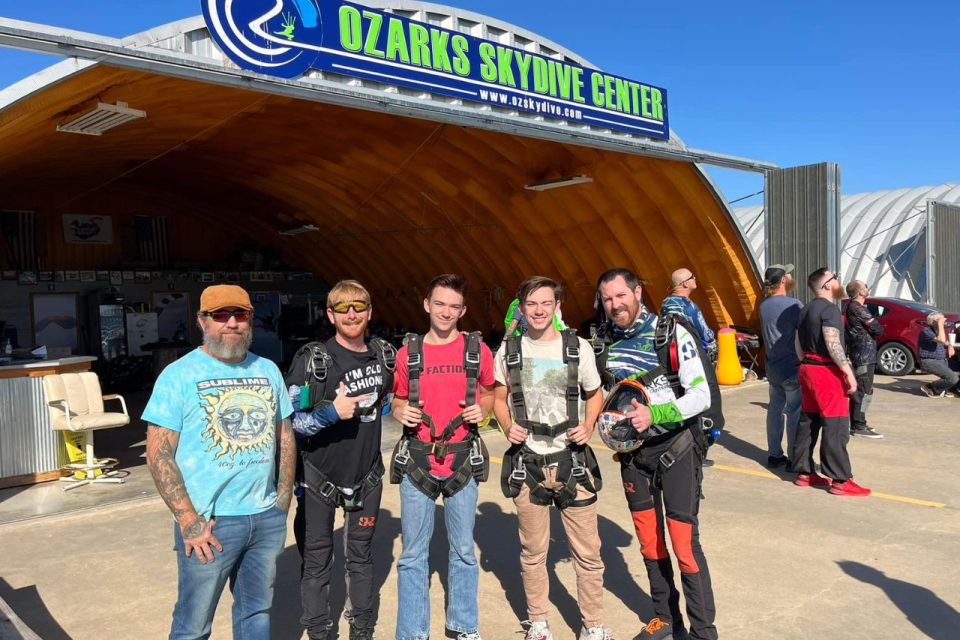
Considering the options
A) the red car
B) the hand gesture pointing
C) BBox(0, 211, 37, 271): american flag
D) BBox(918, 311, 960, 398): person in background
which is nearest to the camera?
the hand gesture pointing

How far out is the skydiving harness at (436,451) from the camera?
132 inches

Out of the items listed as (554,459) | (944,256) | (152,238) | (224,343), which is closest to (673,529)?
(554,459)

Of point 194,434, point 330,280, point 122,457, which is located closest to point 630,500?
point 194,434

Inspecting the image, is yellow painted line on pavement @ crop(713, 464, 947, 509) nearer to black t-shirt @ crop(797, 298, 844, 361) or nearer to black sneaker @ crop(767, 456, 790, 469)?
black sneaker @ crop(767, 456, 790, 469)

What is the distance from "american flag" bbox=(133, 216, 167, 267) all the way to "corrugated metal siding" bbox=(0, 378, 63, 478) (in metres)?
11.6

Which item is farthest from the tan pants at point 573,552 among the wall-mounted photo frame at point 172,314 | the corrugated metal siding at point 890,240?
the wall-mounted photo frame at point 172,314

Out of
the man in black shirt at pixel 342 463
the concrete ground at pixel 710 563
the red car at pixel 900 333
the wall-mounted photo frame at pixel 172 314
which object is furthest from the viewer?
the wall-mounted photo frame at pixel 172 314

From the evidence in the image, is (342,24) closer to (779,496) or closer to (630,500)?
(630,500)

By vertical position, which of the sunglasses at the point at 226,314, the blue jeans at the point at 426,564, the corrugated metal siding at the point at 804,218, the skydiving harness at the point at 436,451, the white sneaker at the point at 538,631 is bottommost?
the white sneaker at the point at 538,631

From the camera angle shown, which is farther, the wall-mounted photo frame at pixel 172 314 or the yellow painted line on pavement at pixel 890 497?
the wall-mounted photo frame at pixel 172 314

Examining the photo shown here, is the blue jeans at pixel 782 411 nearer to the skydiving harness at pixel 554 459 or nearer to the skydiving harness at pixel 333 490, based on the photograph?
the skydiving harness at pixel 554 459

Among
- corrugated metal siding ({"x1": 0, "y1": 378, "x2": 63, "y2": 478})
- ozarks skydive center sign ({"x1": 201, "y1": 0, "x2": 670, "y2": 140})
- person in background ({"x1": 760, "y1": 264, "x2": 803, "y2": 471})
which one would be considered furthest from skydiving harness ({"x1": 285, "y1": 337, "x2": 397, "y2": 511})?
corrugated metal siding ({"x1": 0, "y1": 378, "x2": 63, "y2": 478})

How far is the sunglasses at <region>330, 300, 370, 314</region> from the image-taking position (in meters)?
3.33

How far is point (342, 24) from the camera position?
273 inches
